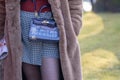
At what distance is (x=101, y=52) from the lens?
29.0 feet

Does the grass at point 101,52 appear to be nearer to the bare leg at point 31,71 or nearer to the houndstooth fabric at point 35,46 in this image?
the bare leg at point 31,71

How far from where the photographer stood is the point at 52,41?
132 inches

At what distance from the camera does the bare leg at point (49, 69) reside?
338 centimetres

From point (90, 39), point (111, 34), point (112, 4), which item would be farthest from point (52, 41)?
point (112, 4)

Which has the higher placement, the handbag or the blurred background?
the handbag

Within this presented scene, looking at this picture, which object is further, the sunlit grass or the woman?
the sunlit grass

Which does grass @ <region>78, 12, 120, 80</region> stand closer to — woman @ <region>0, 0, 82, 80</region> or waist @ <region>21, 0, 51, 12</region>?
woman @ <region>0, 0, 82, 80</region>

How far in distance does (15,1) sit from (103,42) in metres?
7.25

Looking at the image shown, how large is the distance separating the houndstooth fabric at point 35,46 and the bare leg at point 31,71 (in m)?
0.05

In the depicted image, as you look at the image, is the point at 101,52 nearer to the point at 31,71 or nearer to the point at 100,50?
the point at 100,50

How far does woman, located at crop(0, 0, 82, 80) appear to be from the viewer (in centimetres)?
338

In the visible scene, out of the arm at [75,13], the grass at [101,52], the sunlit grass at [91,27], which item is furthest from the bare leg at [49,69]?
the sunlit grass at [91,27]

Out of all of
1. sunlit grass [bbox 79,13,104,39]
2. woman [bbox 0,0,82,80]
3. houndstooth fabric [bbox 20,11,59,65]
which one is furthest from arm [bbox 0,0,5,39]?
sunlit grass [bbox 79,13,104,39]

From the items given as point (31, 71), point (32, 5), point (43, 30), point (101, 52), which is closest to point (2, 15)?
point (32, 5)
